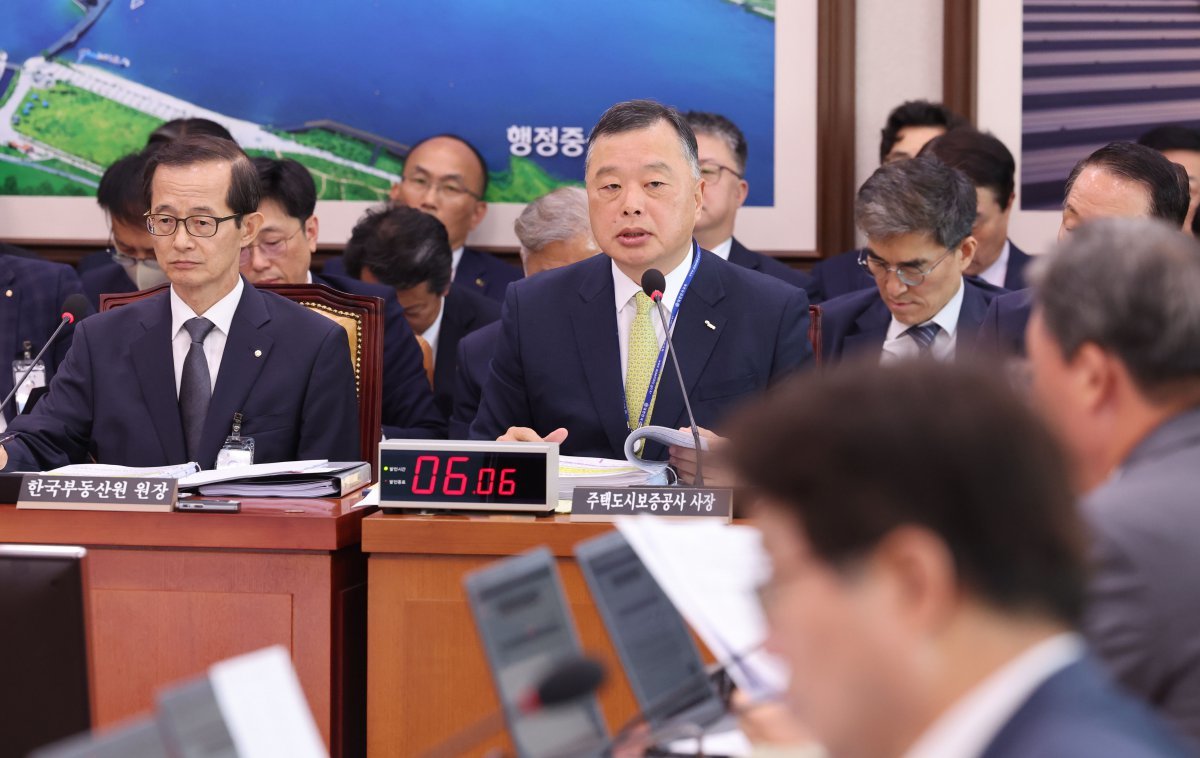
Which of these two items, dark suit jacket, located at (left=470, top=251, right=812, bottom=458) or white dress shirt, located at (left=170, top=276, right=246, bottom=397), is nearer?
dark suit jacket, located at (left=470, top=251, right=812, bottom=458)

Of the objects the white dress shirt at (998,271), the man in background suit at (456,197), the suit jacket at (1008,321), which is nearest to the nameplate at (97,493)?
the suit jacket at (1008,321)

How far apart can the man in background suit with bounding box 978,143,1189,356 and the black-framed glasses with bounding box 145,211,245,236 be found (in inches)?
67.7

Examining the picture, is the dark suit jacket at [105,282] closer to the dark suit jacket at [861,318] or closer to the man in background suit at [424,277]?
the man in background suit at [424,277]

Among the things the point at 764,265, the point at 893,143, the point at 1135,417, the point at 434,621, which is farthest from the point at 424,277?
the point at 1135,417

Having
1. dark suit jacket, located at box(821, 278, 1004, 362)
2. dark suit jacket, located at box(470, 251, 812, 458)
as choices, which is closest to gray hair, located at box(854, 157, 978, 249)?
dark suit jacket, located at box(821, 278, 1004, 362)

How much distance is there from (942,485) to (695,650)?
0.71 m

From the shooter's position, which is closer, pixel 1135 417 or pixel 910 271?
pixel 1135 417

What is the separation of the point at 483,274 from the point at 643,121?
178cm

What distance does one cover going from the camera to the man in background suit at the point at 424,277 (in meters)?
4.33

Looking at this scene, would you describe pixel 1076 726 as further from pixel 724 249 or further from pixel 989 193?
pixel 724 249

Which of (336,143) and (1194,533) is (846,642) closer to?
(1194,533)

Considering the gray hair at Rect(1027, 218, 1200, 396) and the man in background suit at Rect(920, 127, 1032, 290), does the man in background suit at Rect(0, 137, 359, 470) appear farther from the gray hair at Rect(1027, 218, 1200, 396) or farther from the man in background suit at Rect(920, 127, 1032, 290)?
the gray hair at Rect(1027, 218, 1200, 396)

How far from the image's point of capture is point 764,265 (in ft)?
14.5

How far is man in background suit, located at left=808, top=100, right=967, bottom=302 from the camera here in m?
4.36
